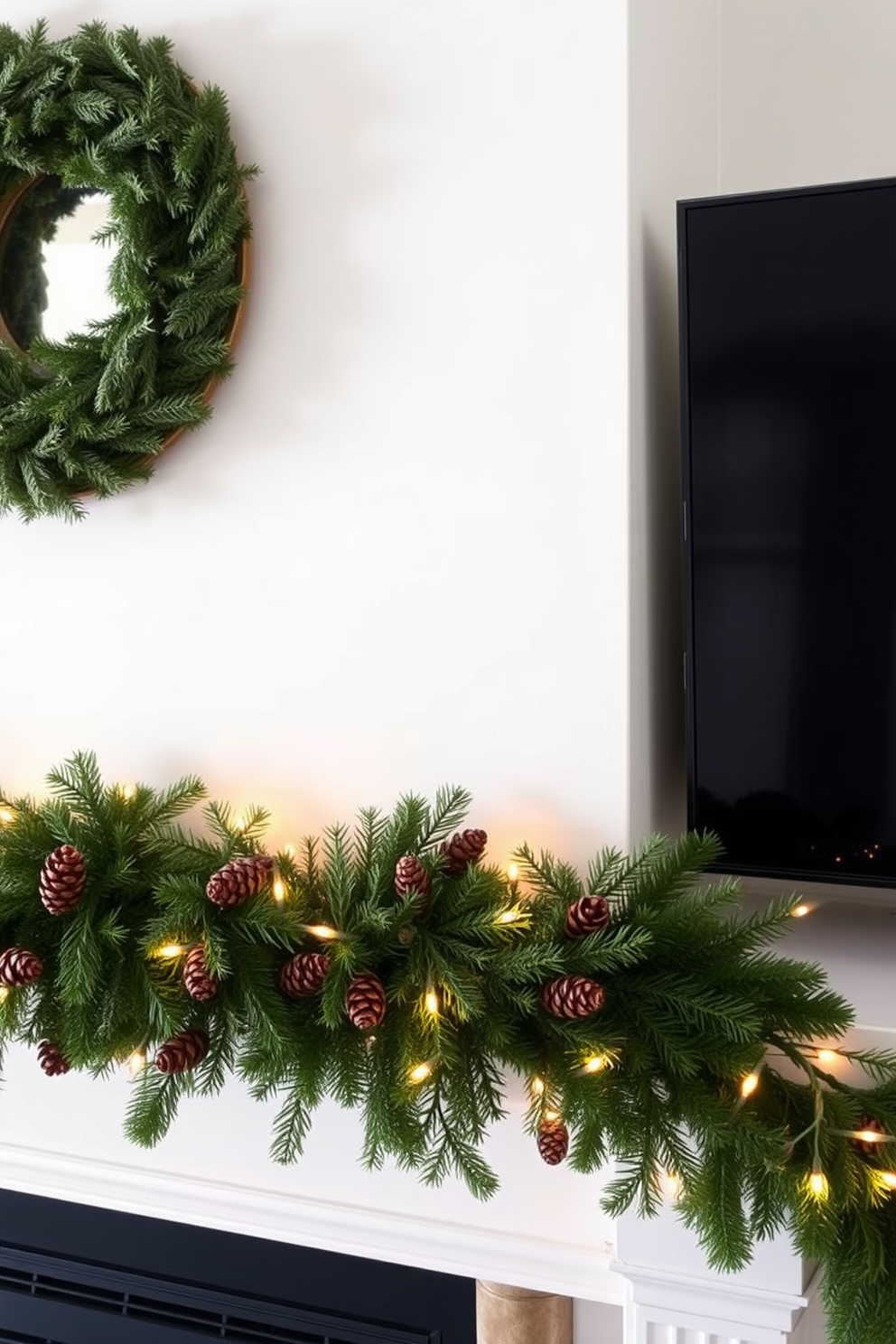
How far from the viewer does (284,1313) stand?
134 centimetres

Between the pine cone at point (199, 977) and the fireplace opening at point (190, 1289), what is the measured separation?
1.61 ft

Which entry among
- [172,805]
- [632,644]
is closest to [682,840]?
[632,644]

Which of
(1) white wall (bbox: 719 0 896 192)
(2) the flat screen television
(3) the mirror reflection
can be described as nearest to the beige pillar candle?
(2) the flat screen television

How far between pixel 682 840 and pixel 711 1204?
299 mm

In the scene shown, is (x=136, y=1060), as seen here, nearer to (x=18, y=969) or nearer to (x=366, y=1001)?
(x=18, y=969)

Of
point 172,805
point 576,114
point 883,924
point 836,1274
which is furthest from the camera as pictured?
point 883,924

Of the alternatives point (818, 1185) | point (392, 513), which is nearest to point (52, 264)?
point (392, 513)

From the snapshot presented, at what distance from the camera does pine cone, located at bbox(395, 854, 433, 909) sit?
1.03 meters

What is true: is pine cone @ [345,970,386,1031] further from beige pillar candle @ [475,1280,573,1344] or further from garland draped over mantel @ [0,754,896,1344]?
beige pillar candle @ [475,1280,573,1344]

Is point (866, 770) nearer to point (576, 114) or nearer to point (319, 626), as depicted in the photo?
point (319, 626)

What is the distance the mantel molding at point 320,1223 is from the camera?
114cm

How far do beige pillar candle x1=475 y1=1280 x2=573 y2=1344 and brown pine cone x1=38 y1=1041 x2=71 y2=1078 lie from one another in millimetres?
508

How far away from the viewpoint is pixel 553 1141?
993 mm

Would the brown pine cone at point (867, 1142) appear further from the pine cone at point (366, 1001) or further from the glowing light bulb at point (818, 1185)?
the pine cone at point (366, 1001)
